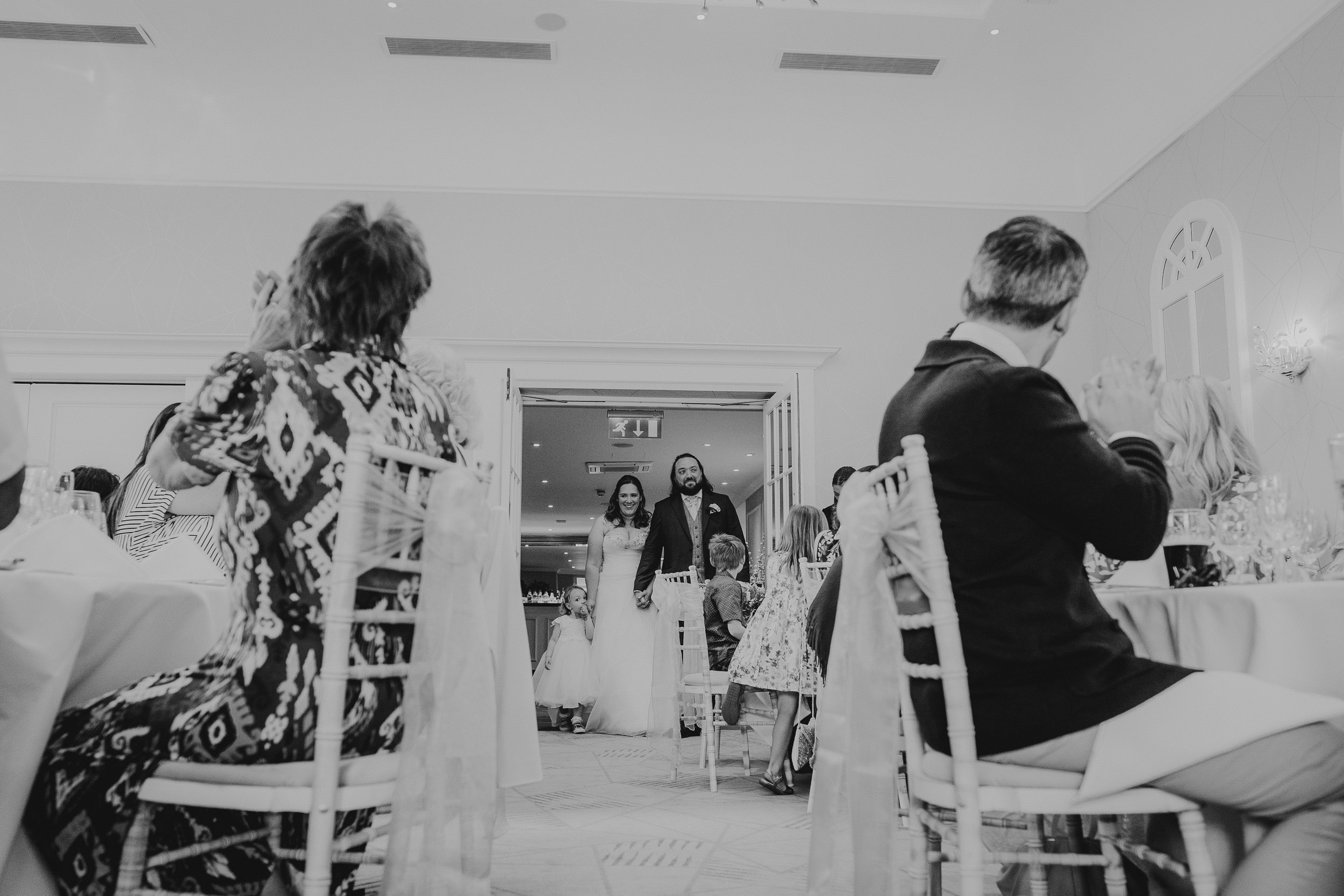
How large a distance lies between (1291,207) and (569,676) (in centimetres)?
480

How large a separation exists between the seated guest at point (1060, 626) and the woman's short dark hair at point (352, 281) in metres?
0.85

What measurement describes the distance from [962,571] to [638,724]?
5.20 m

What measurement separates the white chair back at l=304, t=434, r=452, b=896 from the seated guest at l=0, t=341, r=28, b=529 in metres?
0.39

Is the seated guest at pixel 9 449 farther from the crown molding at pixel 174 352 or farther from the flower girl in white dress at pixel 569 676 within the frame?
the flower girl in white dress at pixel 569 676

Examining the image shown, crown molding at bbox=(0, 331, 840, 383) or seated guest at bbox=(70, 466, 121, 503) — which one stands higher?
crown molding at bbox=(0, 331, 840, 383)

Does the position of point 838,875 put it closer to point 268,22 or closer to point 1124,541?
point 1124,541

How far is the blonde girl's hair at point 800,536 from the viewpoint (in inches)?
166

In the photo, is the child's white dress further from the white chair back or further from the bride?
the white chair back

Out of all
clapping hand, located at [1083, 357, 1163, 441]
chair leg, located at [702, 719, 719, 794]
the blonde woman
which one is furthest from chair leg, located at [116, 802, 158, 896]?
chair leg, located at [702, 719, 719, 794]

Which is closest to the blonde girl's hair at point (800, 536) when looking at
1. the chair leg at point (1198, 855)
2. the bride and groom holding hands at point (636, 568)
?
the bride and groom holding hands at point (636, 568)

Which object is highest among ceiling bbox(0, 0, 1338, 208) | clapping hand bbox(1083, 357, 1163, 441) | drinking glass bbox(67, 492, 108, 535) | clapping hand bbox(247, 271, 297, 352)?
ceiling bbox(0, 0, 1338, 208)

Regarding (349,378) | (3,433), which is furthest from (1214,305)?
(3,433)

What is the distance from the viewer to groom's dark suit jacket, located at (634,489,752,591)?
6625 millimetres

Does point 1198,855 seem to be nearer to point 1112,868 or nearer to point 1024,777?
point 1112,868
